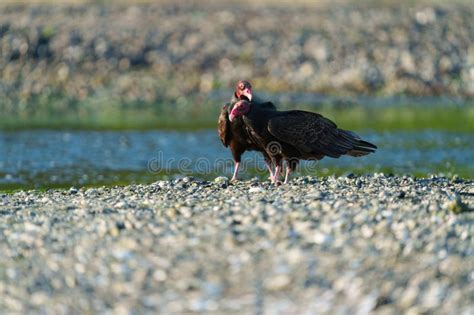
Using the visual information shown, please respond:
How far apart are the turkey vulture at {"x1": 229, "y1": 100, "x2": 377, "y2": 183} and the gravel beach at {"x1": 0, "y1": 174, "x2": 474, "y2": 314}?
2416 millimetres

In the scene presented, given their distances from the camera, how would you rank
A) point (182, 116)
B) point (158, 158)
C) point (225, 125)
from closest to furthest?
point (225, 125) → point (158, 158) → point (182, 116)

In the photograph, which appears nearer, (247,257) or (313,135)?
(247,257)

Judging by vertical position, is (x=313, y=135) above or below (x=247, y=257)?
above

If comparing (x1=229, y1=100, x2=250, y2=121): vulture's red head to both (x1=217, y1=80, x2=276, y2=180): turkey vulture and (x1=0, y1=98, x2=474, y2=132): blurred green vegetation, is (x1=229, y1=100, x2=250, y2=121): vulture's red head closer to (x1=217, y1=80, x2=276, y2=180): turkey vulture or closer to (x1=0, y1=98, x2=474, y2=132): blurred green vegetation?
(x1=217, y1=80, x2=276, y2=180): turkey vulture

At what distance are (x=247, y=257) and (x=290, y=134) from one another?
18.3 ft

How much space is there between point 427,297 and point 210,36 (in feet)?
122

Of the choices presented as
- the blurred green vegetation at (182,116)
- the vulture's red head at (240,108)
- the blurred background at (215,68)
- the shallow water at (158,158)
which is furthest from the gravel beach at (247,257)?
the blurred green vegetation at (182,116)

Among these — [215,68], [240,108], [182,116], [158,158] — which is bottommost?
[158,158]

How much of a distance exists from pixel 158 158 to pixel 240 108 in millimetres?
10762

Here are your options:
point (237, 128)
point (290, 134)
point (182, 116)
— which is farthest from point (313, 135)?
point (182, 116)

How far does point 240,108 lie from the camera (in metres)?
16.6

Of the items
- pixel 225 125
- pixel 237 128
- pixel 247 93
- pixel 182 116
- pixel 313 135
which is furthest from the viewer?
pixel 182 116

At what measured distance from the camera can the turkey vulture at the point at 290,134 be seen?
16.6 metres

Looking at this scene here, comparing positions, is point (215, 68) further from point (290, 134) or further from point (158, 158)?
point (290, 134)
